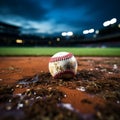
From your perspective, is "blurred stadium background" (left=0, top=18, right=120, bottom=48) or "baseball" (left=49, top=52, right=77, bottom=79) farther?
"blurred stadium background" (left=0, top=18, right=120, bottom=48)

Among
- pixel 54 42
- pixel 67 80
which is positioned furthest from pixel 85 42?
pixel 67 80

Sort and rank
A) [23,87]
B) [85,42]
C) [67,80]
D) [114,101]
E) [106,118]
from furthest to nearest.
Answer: [85,42] < [67,80] < [23,87] < [114,101] < [106,118]

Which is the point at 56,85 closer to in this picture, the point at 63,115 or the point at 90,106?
the point at 90,106

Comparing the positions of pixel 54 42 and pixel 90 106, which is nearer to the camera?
pixel 90 106

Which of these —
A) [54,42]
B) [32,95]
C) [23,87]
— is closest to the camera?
[32,95]

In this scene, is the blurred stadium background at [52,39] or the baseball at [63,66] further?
the blurred stadium background at [52,39]

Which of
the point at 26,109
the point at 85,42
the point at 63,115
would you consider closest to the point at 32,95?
the point at 26,109

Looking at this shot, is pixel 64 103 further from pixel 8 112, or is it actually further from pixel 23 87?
pixel 23 87

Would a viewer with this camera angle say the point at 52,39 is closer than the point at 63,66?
No

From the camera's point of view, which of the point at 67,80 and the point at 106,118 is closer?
the point at 106,118
